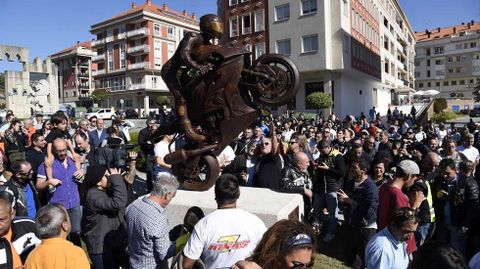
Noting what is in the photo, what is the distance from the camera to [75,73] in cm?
→ 7856

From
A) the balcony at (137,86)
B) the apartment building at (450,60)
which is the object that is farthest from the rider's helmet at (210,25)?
the apartment building at (450,60)

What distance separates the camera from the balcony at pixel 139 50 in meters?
60.9

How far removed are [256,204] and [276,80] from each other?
5.49ft

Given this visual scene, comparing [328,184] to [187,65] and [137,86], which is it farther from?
[137,86]

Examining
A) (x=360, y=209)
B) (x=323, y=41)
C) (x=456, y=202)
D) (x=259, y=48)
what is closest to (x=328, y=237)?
(x=360, y=209)

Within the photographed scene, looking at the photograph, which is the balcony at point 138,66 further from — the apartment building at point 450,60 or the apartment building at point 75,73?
the apartment building at point 450,60

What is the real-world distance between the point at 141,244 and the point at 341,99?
30835 millimetres

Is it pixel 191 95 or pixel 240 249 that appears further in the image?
pixel 191 95

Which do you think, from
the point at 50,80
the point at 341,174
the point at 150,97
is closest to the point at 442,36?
the point at 150,97

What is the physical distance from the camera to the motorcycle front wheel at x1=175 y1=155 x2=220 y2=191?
4707mm

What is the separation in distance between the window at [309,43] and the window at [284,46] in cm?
131

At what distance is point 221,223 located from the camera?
3.00m

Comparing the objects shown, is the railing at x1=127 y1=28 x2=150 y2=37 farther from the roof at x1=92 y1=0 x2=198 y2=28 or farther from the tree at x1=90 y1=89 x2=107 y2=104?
the tree at x1=90 y1=89 x2=107 y2=104

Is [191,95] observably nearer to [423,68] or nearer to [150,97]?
[150,97]
